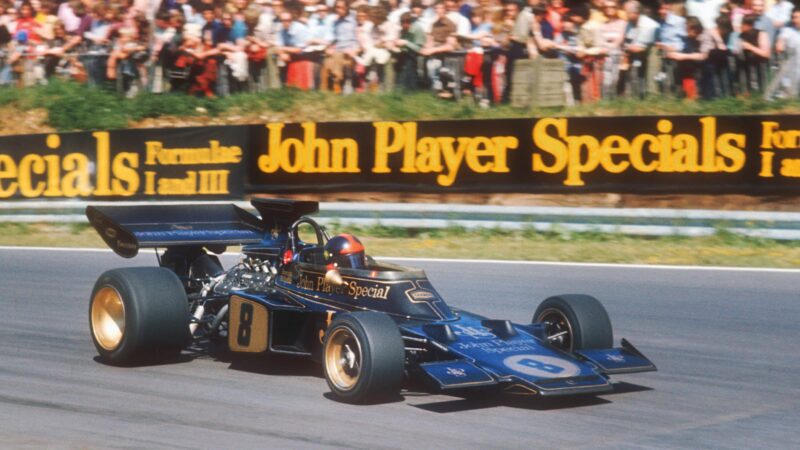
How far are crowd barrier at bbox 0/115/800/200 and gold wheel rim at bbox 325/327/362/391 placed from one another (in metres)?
8.12

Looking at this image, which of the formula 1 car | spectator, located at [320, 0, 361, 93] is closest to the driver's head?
the formula 1 car

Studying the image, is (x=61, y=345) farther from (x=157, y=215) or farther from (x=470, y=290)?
(x=470, y=290)

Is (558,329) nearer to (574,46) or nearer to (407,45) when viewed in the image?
(574,46)

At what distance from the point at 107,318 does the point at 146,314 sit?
672 millimetres

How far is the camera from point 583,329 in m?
7.79

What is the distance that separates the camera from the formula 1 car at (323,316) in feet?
23.0

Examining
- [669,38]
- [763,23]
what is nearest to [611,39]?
[669,38]

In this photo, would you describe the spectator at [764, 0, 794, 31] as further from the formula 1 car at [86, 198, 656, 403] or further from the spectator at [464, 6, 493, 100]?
the formula 1 car at [86, 198, 656, 403]

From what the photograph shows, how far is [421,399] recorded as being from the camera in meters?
7.33

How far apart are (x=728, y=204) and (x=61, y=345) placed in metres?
8.39

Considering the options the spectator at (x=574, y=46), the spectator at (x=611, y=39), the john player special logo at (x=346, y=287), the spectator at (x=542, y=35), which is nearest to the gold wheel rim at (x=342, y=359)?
the john player special logo at (x=346, y=287)

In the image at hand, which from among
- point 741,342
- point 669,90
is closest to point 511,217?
point 669,90

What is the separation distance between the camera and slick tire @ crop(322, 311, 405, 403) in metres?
6.94

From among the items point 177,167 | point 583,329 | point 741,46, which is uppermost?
point 741,46
